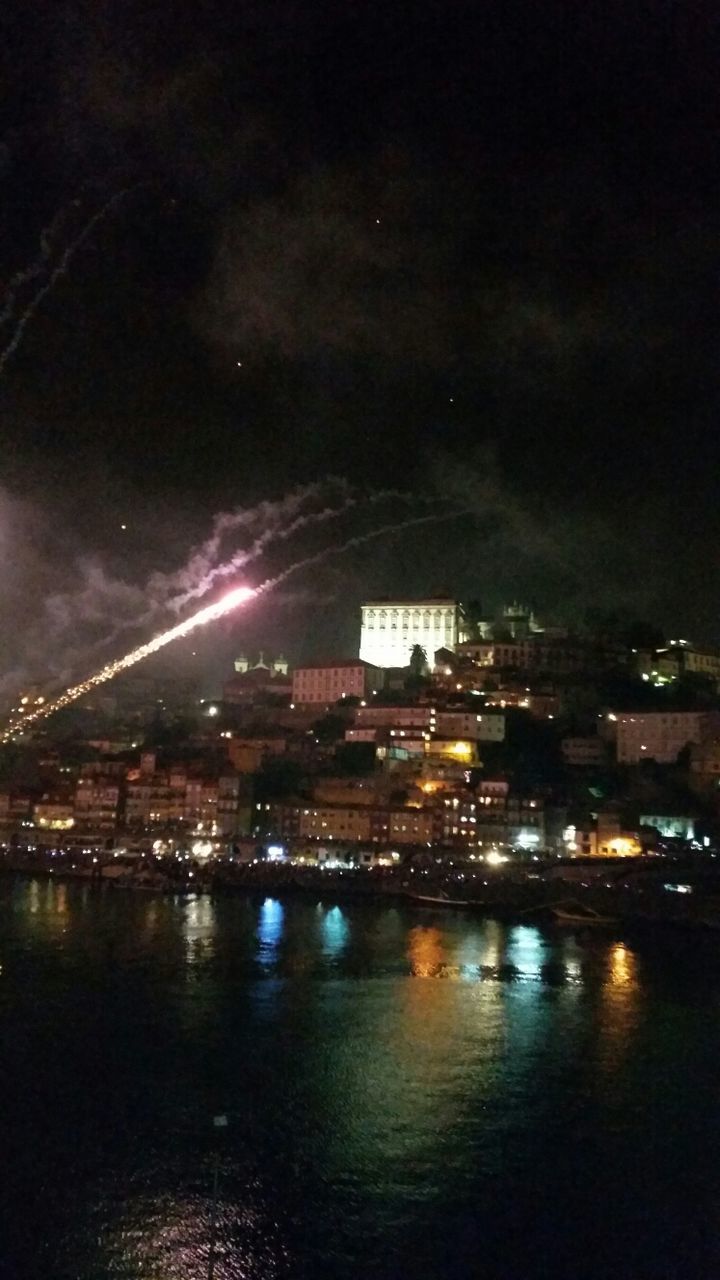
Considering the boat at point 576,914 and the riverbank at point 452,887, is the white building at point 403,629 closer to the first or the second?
the riverbank at point 452,887

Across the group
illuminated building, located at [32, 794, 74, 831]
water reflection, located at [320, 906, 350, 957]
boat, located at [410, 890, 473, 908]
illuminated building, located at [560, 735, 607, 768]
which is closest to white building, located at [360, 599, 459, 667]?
illuminated building, located at [560, 735, 607, 768]

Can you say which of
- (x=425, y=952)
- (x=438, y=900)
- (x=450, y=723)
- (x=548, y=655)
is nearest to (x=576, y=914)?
(x=438, y=900)

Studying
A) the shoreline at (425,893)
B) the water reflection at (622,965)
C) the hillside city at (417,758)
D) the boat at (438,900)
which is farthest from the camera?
the hillside city at (417,758)

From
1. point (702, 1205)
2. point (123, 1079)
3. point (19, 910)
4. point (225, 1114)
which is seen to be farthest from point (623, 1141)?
point (19, 910)

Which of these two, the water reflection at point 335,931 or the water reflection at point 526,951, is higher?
the water reflection at point 335,931

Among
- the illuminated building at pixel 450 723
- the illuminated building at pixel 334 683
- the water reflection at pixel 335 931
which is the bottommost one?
the water reflection at pixel 335 931

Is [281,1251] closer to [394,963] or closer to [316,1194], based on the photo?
[316,1194]

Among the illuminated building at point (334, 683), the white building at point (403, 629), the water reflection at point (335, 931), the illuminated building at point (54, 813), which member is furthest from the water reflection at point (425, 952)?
the white building at point (403, 629)
